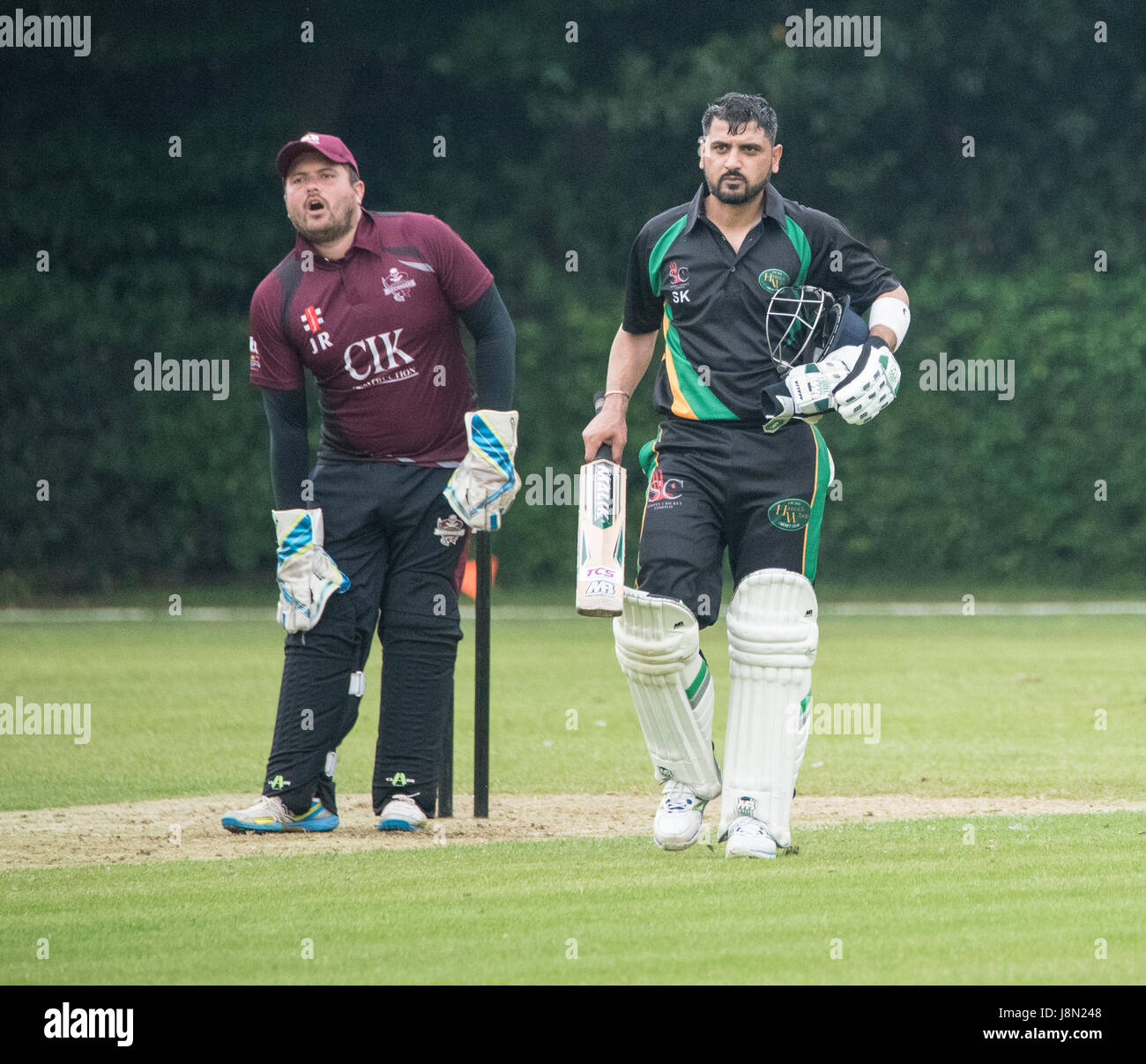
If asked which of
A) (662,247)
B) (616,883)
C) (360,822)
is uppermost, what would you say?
(662,247)

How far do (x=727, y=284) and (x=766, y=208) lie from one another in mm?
292

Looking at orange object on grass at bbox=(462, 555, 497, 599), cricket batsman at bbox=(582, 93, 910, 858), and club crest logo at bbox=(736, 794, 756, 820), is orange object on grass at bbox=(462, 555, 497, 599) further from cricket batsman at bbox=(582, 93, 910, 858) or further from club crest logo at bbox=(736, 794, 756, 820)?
club crest logo at bbox=(736, 794, 756, 820)

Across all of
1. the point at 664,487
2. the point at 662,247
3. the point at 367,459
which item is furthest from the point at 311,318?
the point at 664,487

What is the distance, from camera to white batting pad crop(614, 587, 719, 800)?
6109 millimetres

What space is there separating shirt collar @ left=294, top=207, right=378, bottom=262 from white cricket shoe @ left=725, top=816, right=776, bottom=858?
2.35 m

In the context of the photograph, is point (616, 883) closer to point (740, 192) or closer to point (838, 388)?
point (838, 388)

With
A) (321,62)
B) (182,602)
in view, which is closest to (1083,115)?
(321,62)

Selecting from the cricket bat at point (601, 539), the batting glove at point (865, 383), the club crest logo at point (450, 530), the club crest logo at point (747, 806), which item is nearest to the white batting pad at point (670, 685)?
the cricket bat at point (601, 539)

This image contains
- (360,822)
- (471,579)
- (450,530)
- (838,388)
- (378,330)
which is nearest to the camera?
(838,388)

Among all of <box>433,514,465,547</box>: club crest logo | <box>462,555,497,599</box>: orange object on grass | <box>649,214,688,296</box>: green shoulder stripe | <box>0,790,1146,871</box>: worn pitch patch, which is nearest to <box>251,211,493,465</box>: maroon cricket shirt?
<box>433,514,465,547</box>: club crest logo

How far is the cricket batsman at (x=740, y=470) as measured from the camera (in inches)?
239

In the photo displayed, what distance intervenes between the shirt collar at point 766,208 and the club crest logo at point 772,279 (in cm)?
17

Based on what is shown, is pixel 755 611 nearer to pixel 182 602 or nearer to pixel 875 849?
pixel 875 849

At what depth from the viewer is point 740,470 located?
6129 mm
